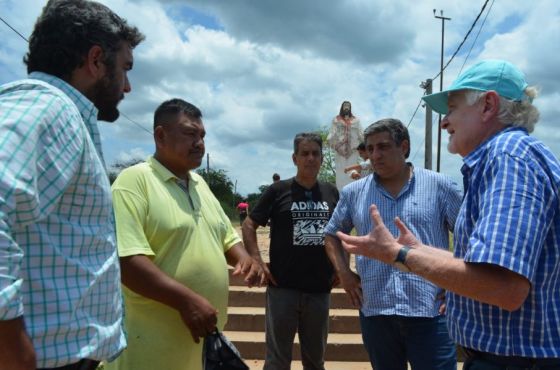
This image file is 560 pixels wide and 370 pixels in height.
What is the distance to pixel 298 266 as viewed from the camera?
3.85 metres

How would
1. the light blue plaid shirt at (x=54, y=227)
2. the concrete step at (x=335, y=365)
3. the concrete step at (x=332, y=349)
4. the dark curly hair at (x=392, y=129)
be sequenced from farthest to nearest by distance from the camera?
the concrete step at (x=332, y=349) < the concrete step at (x=335, y=365) < the dark curly hair at (x=392, y=129) < the light blue plaid shirt at (x=54, y=227)

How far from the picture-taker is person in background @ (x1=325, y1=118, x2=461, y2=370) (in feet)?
9.18

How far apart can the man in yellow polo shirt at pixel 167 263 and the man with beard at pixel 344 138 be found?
25.3 feet

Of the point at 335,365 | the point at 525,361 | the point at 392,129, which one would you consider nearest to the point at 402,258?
the point at 525,361

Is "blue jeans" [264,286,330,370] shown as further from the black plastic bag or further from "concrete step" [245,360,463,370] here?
the black plastic bag

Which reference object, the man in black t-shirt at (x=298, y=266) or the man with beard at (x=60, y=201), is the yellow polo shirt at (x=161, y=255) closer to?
the man with beard at (x=60, y=201)

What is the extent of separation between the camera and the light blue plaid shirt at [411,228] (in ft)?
9.26

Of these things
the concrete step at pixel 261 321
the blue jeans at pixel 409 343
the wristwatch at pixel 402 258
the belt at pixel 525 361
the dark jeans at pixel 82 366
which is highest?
the wristwatch at pixel 402 258

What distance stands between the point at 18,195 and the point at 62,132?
0.23 meters

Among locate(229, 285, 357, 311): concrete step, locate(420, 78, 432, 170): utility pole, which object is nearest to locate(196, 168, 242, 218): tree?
locate(420, 78, 432, 170): utility pole

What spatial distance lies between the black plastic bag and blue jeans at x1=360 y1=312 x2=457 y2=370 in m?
1.01

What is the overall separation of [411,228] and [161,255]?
149cm

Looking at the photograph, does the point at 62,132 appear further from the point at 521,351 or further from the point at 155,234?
the point at 521,351

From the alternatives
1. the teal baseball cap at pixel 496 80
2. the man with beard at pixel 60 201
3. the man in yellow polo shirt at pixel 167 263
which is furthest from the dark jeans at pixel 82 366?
the teal baseball cap at pixel 496 80
